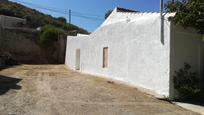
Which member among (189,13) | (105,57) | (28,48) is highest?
(189,13)

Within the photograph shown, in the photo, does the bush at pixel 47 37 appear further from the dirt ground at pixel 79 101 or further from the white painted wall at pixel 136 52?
the dirt ground at pixel 79 101

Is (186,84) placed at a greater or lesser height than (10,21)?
lesser

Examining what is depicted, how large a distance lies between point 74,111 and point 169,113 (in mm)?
3077

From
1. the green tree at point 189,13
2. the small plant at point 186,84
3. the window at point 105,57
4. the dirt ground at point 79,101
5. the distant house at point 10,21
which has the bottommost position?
the dirt ground at point 79,101

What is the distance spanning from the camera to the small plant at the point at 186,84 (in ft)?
36.6

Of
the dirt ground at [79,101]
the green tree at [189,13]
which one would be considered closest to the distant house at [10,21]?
the dirt ground at [79,101]

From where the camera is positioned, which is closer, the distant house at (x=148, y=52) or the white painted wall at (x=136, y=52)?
the distant house at (x=148, y=52)

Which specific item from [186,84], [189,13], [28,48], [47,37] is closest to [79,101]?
[186,84]

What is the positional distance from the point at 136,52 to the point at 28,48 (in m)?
18.9

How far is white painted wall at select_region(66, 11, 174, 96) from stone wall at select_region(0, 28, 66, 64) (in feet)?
41.1

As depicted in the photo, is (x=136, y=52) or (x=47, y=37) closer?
(x=136, y=52)

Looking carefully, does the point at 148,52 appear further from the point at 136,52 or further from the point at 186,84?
the point at 186,84

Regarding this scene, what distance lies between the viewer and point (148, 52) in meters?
12.6

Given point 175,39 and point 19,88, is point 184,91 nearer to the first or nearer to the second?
point 175,39
